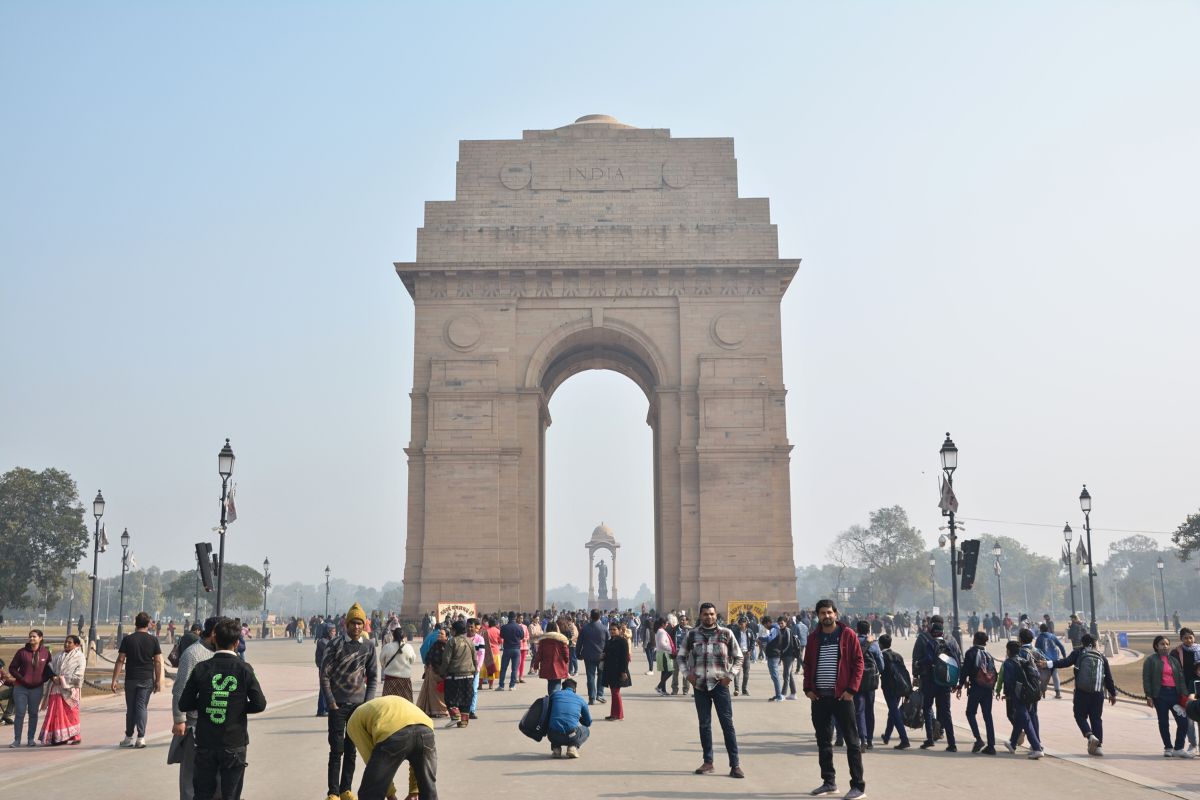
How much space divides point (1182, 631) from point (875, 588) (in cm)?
10979

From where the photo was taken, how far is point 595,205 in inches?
1777

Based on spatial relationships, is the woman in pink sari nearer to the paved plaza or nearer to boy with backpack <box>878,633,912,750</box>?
the paved plaza

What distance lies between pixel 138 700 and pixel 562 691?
5.47 meters

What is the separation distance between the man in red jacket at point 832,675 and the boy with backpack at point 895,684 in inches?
99.7

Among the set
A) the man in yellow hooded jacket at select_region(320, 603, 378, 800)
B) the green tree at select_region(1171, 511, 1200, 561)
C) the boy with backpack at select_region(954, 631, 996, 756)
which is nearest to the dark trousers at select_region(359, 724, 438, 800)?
the man in yellow hooded jacket at select_region(320, 603, 378, 800)

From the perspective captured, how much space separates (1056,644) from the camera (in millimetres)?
18703

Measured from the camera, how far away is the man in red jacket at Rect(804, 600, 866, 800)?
10.9m

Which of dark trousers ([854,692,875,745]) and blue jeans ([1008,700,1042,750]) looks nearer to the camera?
blue jeans ([1008,700,1042,750])

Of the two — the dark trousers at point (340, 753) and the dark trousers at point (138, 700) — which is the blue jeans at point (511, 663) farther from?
the dark trousers at point (340, 753)

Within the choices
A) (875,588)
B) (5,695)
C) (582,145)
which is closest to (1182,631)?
(5,695)

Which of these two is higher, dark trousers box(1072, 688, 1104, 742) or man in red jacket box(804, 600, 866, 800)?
man in red jacket box(804, 600, 866, 800)

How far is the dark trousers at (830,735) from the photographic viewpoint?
10391 mm

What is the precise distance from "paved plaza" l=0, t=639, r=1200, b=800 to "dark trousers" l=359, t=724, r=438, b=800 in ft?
9.54

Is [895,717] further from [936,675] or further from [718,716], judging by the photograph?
[718,716]
